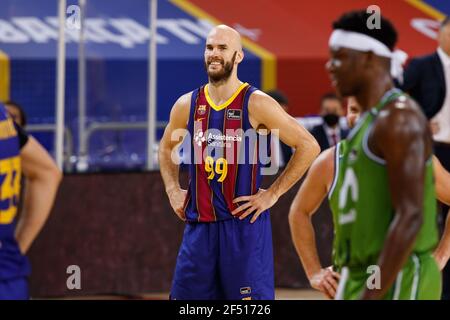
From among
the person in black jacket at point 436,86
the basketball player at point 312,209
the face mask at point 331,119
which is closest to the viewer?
the basketball player at point 312,209

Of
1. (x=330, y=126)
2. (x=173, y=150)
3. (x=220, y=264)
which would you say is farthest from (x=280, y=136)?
(x=330, y=126)

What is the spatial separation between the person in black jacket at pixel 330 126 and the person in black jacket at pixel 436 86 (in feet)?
5.31

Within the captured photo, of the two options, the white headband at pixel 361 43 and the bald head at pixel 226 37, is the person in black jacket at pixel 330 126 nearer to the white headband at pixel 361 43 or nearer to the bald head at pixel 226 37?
the bald head at pixel 226 37

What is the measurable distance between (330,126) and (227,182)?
4.83m

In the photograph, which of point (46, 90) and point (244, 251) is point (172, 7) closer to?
point (46, 90)

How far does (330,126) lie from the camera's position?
1164 centimetres

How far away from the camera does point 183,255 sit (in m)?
6.86

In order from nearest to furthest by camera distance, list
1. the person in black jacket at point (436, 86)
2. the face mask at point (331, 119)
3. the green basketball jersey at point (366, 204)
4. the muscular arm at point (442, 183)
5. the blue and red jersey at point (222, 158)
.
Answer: the green basketball jersey at point (366, 204), the muscular arm at point (442, 183), the blue and red jersey at point (222, 158), the person in black jacket at point (436, 86), the face mask at point (331, 119)

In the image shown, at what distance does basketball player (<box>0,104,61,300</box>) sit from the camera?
15.1 feet

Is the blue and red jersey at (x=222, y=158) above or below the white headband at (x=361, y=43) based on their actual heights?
below

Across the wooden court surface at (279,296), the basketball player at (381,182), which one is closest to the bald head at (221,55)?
the basketball player at (381,182)

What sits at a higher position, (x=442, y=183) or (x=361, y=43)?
(x=361, y=43)

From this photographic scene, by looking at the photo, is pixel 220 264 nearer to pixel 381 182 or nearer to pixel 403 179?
pixel 381 182

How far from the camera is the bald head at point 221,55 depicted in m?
7.05
